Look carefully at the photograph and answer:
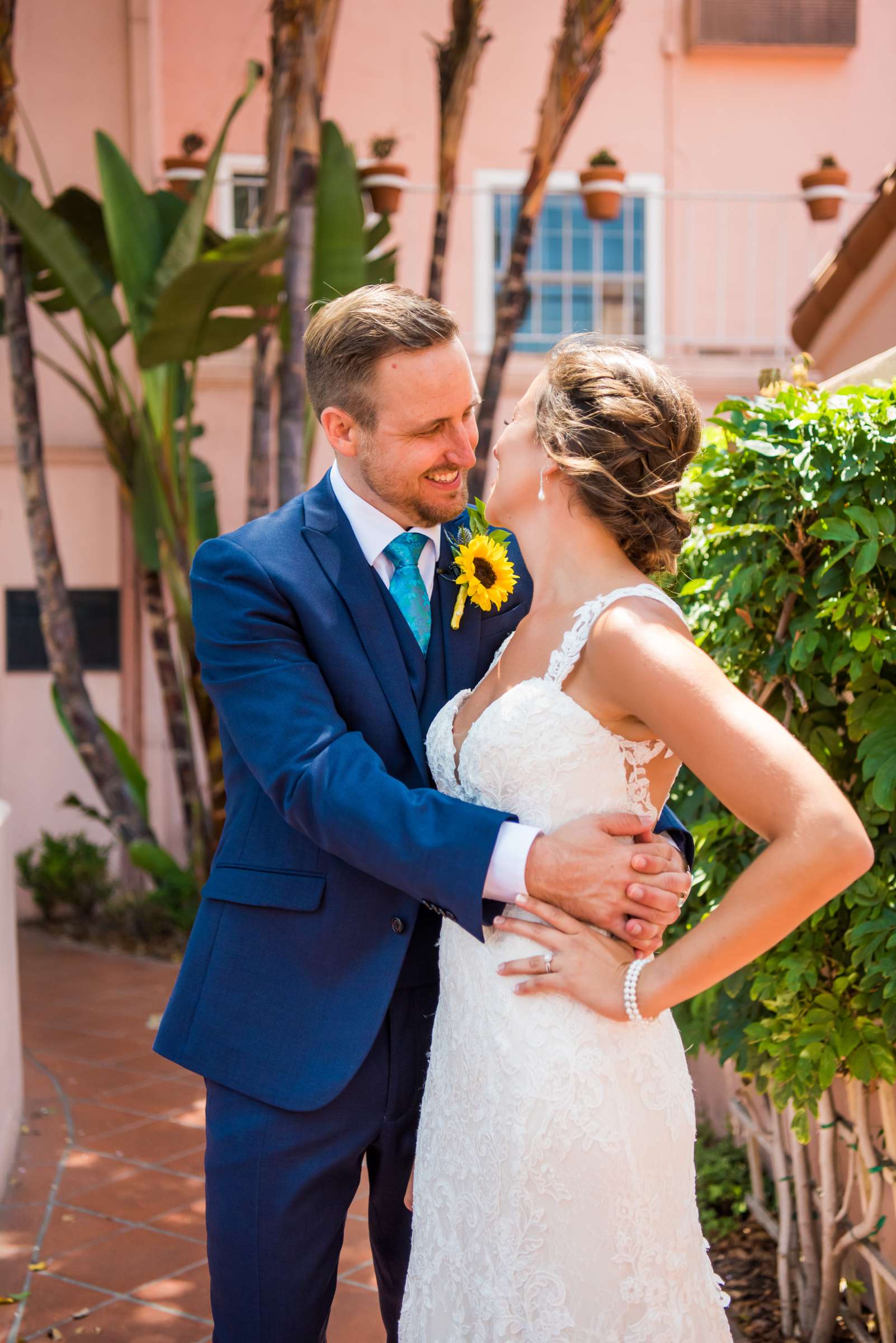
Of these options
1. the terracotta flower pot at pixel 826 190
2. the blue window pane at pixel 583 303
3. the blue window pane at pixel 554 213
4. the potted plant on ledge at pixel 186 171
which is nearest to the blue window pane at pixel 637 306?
the blue window pane at pixel 583 303

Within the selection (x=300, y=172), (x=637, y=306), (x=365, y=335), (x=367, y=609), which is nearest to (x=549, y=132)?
(x=300, y=172)

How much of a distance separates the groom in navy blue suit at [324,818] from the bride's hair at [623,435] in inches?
12.1

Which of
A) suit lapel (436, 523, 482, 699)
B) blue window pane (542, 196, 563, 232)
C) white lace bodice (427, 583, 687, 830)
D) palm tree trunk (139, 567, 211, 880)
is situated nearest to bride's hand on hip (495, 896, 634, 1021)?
white lace bodice (427, 583, 687, 830)

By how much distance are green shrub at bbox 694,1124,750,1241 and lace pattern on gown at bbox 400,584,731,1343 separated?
1.83m

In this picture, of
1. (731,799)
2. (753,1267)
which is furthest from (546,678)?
(753,1267)

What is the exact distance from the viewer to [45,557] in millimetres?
7426

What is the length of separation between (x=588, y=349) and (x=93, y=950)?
6.64 m

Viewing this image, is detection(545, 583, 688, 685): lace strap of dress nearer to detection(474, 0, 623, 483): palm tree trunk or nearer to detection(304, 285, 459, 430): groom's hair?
detection(304, 285, 459, 430): groom's hair

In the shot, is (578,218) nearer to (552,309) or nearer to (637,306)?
(552,309)

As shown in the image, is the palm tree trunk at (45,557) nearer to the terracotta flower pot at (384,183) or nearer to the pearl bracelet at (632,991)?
the terracotta flower pot at (384,183)

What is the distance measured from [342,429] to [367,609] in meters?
0.35

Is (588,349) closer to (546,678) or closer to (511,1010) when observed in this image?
(546,678)

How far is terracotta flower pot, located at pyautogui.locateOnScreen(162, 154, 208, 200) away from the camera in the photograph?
8.22 metres

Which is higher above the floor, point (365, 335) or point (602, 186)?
point (602, 186)
